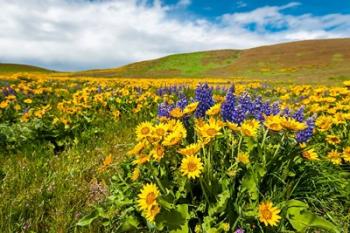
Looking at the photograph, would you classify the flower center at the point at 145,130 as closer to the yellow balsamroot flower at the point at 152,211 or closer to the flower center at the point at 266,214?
the yellow balsamroot flower at the point at 152,211

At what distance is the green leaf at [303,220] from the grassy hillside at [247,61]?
42695 mm

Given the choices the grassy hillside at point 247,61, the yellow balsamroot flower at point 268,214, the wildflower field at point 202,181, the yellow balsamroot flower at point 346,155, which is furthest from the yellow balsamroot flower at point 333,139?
the grassy hillside at point 247,61

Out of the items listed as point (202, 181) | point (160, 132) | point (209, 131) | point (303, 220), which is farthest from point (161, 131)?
point (303, 220)

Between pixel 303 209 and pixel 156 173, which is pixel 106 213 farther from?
pixel 303 209

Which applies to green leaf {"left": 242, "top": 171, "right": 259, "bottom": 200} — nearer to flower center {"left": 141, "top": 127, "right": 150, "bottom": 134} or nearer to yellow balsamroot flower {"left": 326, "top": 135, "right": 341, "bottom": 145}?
flower center {"left": 141, "top": 127, "right": 150, "bottom": 134}

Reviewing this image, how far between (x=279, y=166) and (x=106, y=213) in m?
1.45

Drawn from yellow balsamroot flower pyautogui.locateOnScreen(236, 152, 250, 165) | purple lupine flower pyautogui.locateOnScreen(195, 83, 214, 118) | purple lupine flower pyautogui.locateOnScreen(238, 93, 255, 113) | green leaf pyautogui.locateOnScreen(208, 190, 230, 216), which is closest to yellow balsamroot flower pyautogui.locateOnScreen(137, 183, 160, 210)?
green leaf pyautogui.locateOnScreen(208, 190, 230, 216)

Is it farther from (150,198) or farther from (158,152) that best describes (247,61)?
(150,198)

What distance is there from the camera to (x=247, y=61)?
56.1 metres

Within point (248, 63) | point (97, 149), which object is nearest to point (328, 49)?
point (248, 63)

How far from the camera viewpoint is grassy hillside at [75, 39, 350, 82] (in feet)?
158

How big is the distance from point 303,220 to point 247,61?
181ft

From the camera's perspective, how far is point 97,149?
513 cm

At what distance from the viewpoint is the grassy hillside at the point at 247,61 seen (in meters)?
48.1
